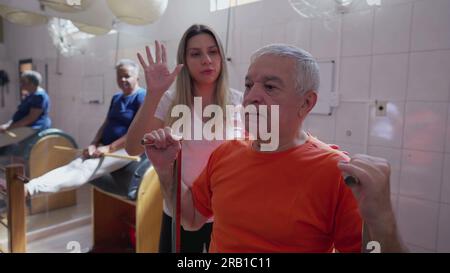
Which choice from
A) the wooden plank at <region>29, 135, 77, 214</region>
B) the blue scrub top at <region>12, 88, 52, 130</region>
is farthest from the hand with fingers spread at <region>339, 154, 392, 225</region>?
the blue scrub top at <region>12, 88, 52, 130</region>

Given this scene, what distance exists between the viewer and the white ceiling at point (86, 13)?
1221mm

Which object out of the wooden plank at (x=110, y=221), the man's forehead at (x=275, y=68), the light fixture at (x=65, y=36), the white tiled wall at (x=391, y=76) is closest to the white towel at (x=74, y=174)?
the wooden plank at (x=110, y=221)

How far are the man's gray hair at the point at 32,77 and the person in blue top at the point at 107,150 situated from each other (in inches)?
15.5

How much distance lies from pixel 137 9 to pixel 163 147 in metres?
0.97

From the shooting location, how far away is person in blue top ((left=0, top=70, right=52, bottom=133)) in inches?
49.5

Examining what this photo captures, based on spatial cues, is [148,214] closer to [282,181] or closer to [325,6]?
[282,181]

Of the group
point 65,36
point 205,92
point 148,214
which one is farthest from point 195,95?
point 65,36

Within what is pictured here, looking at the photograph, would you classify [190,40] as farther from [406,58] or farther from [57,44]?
[57,44]

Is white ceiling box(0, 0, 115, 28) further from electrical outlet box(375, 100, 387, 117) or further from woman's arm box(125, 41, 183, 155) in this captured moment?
electrical outlet box(375, 100, 387, 117)

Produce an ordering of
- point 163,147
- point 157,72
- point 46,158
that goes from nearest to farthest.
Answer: point 163,147
point 157,72
point 46,158

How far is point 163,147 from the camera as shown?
Answer: 57cm

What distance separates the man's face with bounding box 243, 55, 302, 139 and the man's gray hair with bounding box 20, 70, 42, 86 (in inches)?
46.7

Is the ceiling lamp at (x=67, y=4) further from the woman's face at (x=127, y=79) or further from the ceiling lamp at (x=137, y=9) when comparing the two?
the woman's face at (x=127, y=79)

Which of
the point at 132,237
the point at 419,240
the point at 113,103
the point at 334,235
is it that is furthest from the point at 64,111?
the point at 419,240
